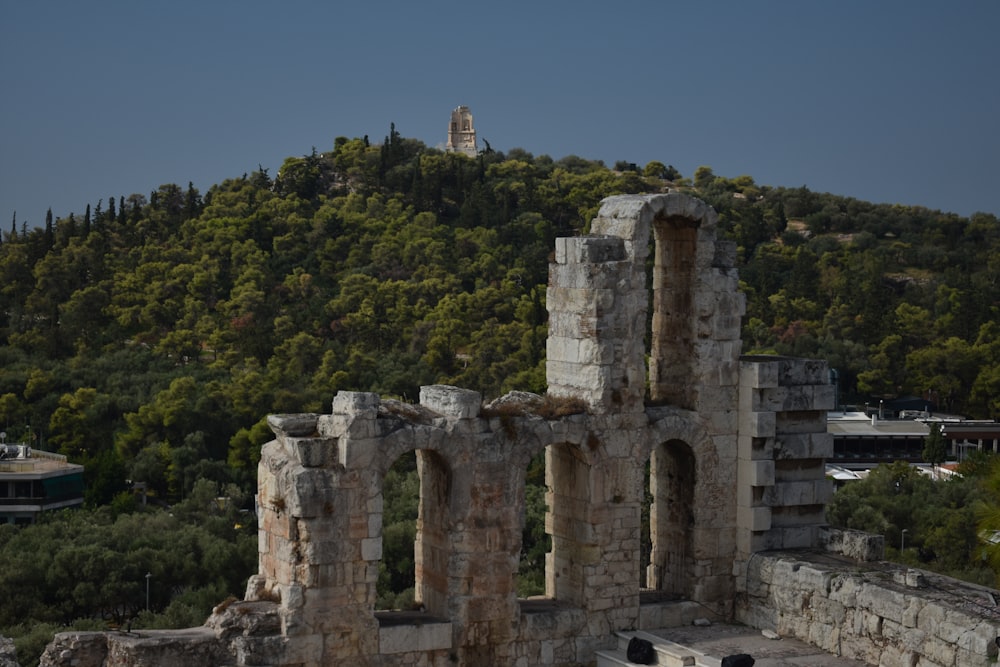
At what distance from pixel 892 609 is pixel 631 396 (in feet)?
11.8

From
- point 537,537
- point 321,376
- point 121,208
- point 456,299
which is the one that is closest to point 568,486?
point 537,537

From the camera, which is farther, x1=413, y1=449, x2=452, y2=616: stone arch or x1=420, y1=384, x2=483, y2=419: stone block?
x1=413, y1=449, x2=452, y2=616: stone arch

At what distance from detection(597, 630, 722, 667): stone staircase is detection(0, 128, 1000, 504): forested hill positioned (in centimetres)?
2453

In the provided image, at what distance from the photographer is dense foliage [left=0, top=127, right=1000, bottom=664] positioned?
48188 mm

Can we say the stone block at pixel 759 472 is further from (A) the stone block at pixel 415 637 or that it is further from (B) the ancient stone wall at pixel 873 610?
(A) the stone block at pixel 415 637

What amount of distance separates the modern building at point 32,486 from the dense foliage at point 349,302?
0.91 meters

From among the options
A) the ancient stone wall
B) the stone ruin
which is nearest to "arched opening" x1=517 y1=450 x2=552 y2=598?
the stone ruin

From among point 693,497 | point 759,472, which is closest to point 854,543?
point 759,472

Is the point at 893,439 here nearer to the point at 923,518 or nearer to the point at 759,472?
the point at 923,518

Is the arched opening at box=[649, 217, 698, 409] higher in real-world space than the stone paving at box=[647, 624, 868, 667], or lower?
higher

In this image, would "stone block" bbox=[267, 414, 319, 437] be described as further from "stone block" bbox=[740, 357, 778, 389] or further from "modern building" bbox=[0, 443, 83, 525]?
"modern building" bbox=[0, 443, 83, 525]

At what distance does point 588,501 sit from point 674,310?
8.82 ft

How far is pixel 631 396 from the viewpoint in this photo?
1656 centimetres

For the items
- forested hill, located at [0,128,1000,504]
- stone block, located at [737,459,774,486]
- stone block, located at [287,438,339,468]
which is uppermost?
forested hill, located at [0,128,1000,504]
